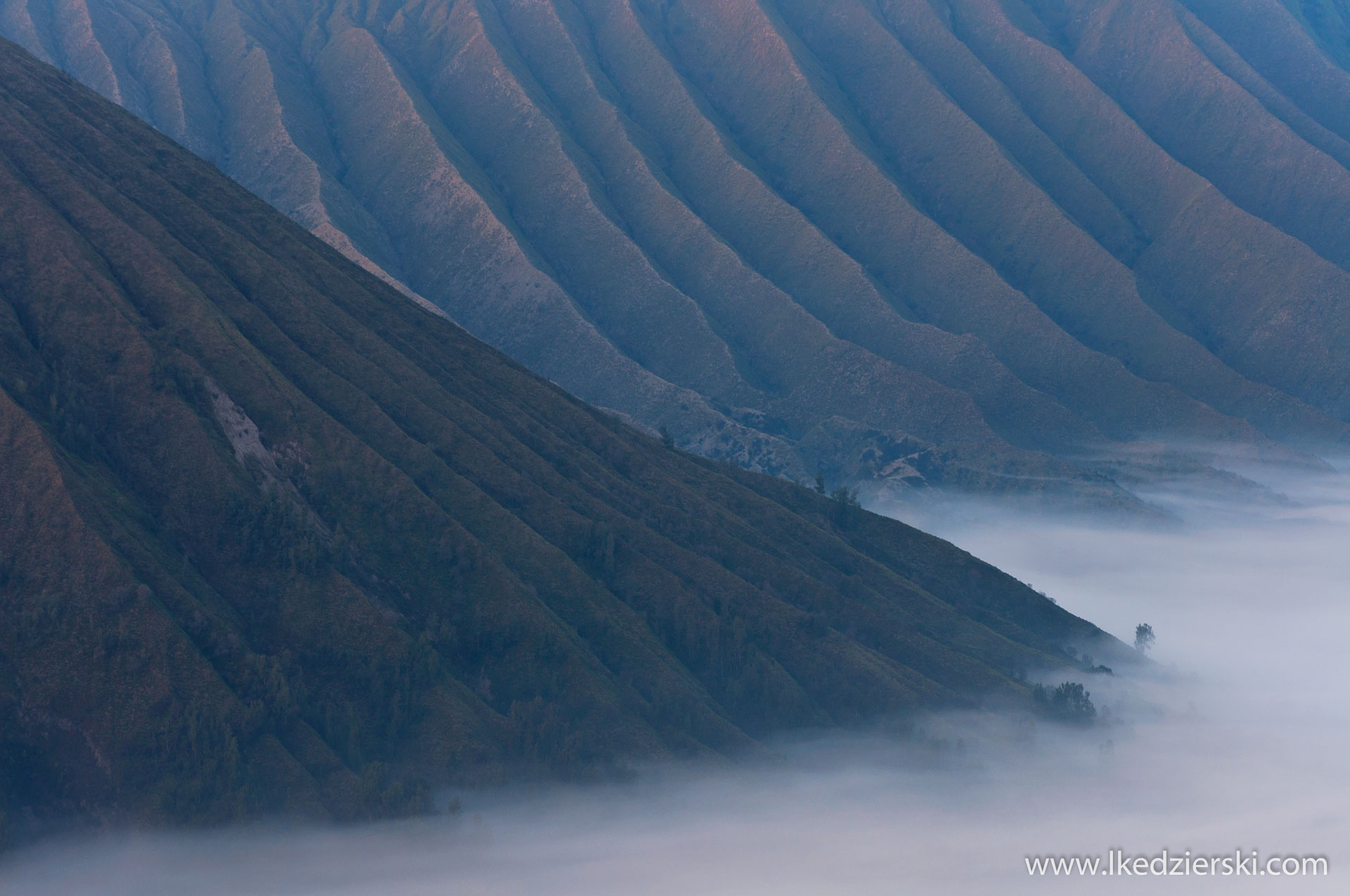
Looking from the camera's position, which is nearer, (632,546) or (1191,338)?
(632,546)

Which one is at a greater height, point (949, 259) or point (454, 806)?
point (949, 259)

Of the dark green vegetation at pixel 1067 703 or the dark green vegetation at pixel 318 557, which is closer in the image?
the dark green vegetation at pixel 318 557

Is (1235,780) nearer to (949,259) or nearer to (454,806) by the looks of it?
(454,806)

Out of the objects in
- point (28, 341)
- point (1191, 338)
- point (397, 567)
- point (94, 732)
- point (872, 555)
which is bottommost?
point (94, 732)

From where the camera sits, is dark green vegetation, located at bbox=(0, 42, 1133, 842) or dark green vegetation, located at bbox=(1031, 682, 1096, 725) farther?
dark green vegetation, located at bbox=(1031, 682, 1096, 725)

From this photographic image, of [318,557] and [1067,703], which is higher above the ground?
[1067,703]

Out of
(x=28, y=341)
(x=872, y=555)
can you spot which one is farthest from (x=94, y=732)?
(x=872, y=555)

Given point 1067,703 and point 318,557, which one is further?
point 1067,703

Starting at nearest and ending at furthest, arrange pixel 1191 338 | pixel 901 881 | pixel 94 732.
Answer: pixel 94 732
pixel 901 881
pixel 1191 338
